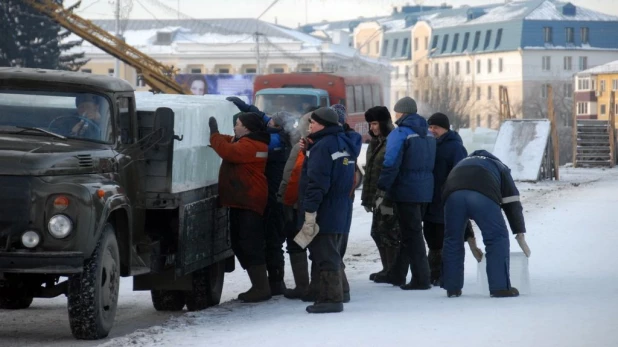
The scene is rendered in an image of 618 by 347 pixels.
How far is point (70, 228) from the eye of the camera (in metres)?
10.1

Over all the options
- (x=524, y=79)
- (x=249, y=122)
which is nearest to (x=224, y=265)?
(x=249, y=122)

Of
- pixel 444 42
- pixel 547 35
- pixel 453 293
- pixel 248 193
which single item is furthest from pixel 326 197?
pixel 444 42

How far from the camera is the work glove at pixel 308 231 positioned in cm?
1183

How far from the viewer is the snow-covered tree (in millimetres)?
63031

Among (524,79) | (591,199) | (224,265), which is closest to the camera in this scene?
(224,265)

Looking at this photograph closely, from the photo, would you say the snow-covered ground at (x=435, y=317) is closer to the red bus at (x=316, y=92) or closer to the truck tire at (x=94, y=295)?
the truck tire at (x=94, y=295)

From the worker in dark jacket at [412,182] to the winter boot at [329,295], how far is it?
1681 mm

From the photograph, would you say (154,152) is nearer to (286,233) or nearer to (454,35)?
(286,233)

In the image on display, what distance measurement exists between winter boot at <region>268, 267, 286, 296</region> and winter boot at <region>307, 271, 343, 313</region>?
4.90 feet

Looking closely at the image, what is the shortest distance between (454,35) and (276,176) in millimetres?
133739

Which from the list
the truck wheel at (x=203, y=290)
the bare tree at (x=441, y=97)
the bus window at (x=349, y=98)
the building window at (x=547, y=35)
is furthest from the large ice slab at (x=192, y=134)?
the building window at (x=547, y=35)

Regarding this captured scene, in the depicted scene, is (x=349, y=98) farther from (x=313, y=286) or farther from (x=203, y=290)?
(x=313, y=286)

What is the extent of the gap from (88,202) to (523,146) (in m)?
32.6

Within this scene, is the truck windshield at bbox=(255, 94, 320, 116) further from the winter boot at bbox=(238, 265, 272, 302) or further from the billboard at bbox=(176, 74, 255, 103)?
the billboard at bbox=(176, 74, 255, 103)
